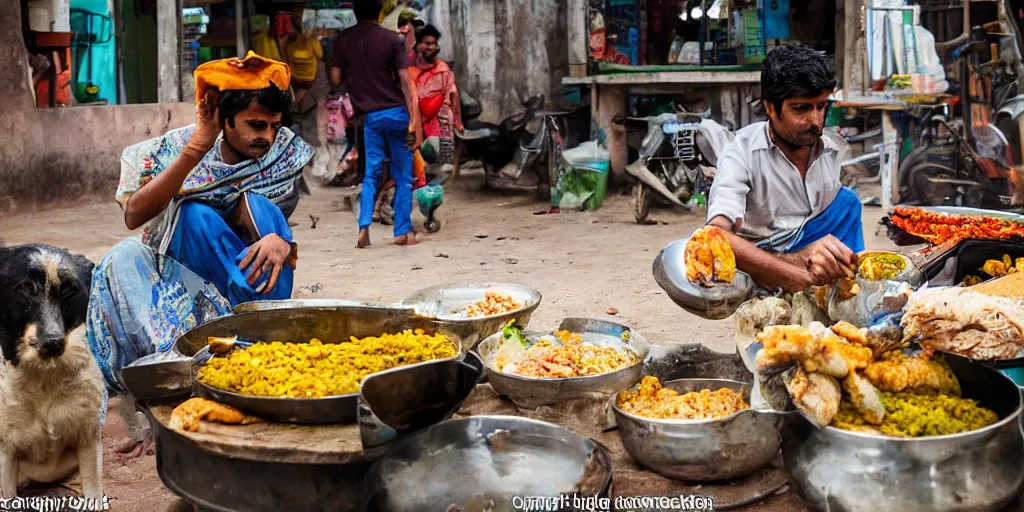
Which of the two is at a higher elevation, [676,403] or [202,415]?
[202,415]

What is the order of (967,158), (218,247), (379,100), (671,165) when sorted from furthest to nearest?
(671,165) → (967,158) → (379,100) → (218,247)

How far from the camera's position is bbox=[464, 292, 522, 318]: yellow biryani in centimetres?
390

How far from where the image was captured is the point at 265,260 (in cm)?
368

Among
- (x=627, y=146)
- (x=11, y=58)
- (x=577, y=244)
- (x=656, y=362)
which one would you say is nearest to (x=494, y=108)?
(x=627, y=146)

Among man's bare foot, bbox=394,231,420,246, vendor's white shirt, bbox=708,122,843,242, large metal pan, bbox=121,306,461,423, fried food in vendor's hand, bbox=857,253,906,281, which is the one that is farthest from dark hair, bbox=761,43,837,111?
man's bare foot, bbox=394,231,420,246

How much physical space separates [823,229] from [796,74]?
616mm

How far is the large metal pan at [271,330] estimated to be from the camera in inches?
102

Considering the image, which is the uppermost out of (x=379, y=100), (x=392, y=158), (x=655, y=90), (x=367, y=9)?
(x=367, y=9)

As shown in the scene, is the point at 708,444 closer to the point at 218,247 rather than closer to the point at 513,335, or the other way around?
the point at 513,335

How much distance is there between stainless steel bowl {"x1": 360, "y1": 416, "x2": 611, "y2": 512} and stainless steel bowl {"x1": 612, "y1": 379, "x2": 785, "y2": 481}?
0.89 ft

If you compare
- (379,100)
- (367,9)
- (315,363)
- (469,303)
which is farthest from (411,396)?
(367,9)

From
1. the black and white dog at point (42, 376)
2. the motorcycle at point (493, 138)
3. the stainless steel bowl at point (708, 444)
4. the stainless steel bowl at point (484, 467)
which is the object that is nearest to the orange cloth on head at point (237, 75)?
the black and white dog at point (42, 376)

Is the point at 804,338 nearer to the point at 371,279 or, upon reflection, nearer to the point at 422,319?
the point at 422,319

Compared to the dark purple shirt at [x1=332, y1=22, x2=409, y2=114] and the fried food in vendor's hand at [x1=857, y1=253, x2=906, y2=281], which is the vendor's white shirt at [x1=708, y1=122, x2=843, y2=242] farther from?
the dark purple shirt at [x1=332, y1=22, x2=409, y2=114]
